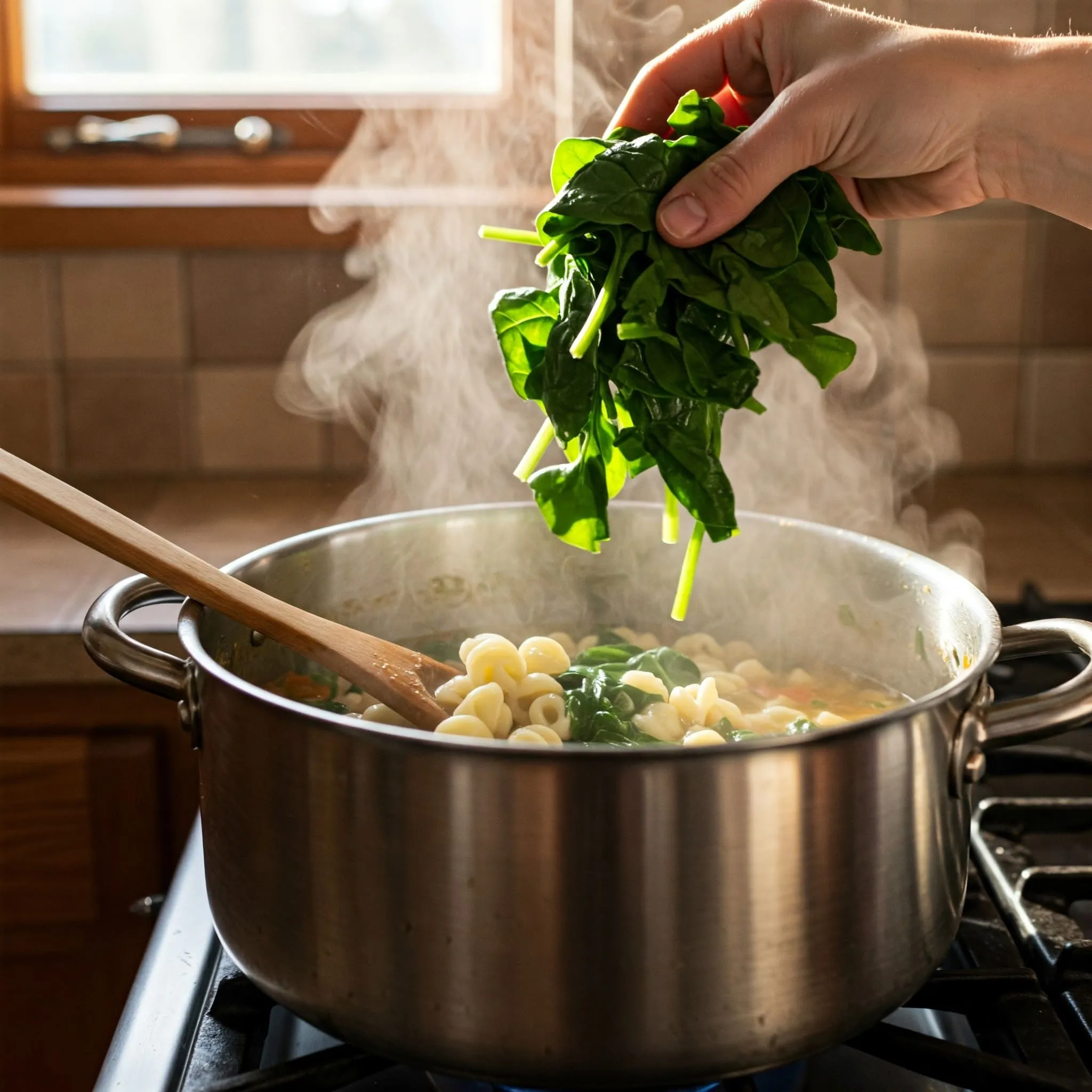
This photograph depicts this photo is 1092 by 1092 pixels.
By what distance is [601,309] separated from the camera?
82 cm

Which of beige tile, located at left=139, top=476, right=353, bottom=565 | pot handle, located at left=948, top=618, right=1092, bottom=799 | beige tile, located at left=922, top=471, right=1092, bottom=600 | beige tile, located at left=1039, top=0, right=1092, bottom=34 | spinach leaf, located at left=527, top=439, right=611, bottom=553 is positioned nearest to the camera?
pot handle, located at left=948, top=618, right=1092, bottom=799

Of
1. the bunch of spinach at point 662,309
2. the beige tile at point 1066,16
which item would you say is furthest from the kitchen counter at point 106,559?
the beige tile at point 1066,16

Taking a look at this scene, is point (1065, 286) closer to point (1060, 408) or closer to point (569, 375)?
point (1060, 408)

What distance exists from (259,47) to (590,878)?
167cm

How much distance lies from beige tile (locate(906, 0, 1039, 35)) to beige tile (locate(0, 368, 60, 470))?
1.22 m

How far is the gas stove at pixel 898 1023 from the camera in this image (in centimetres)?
68

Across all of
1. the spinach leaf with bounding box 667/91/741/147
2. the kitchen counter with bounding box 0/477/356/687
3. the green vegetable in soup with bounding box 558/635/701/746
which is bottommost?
the kitchen counter with bounding box 0/477/356/687

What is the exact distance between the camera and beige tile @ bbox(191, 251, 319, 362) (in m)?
1.75

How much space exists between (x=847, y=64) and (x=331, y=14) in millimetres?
1261

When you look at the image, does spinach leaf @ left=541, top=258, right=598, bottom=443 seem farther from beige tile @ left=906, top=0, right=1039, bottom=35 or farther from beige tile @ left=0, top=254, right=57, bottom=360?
beige tile @ left=0, top=254, right=57, bottom=360

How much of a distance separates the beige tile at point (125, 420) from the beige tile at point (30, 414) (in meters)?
0.02

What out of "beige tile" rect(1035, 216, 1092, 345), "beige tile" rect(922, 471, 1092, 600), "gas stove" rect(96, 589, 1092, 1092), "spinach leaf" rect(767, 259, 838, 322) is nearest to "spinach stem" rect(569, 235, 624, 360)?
"spinach leaf" rect(767, 259, 838, 322)

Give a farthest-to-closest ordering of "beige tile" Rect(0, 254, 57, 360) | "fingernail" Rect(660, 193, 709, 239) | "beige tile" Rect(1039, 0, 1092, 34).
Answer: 1. "beige tile" Rect(0, 254, 57, 360)
2. "beige tile" Rect(1039, 0, 1092, 34)
3. "fingernail" Rect(660, 193, 709, 239)

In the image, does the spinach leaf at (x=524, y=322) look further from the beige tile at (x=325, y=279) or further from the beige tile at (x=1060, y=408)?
the beige tile at (x=1060, y=408)
